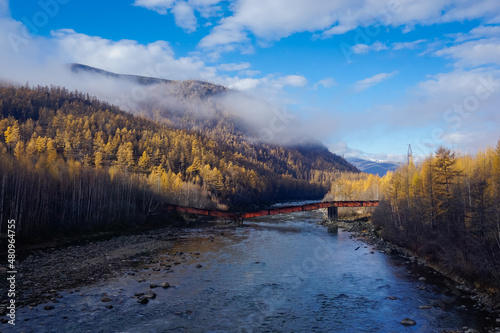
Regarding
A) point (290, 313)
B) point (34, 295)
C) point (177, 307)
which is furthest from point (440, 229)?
point (34, 295)

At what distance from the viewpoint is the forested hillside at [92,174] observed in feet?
135

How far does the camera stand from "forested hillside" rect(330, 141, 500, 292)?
2245cm

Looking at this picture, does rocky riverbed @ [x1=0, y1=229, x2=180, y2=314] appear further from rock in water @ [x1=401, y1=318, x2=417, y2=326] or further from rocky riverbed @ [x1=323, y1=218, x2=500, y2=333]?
rocky riverbed @ [x1=323, y1=218, x2=500, y2=333]

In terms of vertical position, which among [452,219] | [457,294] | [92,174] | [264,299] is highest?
[92,174]

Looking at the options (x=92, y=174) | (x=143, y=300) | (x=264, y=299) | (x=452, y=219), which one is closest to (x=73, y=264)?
(x=143, y=300)

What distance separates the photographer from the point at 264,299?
20938 millimetres

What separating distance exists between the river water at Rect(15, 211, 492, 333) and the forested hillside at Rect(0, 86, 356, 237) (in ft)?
69.6

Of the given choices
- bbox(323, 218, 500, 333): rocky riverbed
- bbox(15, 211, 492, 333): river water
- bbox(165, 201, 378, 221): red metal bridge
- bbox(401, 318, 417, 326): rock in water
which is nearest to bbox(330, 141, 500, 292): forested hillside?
bbox(323, 218, 500, 333): rocky riverbed

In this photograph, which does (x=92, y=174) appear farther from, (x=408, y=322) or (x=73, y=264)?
(x=408, y=322)

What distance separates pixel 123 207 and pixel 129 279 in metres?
36.3

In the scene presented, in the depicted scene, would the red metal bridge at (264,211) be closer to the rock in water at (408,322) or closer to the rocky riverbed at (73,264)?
the rocky riverbed at (73,264)

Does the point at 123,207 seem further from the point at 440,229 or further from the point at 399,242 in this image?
the point at 440,229

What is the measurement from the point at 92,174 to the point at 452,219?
58.9 m

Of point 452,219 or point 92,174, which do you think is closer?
point 452,219
